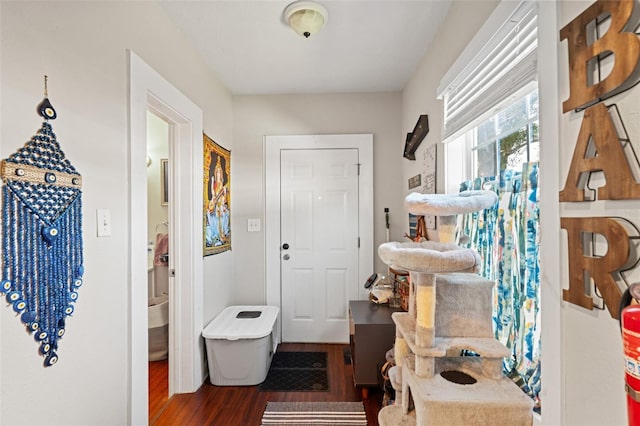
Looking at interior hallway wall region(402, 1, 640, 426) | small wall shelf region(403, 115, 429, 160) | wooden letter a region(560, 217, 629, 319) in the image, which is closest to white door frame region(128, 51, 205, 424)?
small wall shelf region(403, 115, 429, 160)

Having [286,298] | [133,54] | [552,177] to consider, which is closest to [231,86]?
[133,54]

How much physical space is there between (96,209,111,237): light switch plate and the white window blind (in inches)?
67.0

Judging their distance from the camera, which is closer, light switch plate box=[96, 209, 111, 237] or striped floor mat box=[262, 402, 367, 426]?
light switch plate box=[96, 209, 111, 237]

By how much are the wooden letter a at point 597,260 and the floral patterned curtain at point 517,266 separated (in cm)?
28

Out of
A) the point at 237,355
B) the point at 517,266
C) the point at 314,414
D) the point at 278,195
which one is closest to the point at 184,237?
the point at 237,355

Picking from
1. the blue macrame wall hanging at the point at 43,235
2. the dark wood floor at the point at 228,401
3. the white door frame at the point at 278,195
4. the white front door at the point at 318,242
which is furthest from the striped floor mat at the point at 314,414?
the blue macrame wall hanging at the point at 43,235

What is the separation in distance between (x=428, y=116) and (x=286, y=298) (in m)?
2.10

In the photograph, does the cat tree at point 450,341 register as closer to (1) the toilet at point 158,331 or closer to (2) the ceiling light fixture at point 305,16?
(2) the ceiling light fixture at point 305,16

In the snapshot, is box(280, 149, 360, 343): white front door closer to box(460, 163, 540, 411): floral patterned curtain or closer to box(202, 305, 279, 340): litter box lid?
box(202, 305, 279, 340): litter box lid

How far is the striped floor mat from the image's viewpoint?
188cm

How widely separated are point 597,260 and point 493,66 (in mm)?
920

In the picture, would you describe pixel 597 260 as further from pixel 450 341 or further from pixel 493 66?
pixel 493 66

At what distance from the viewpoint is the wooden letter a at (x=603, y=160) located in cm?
68

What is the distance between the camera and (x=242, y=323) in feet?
8.15
